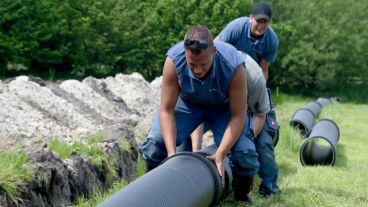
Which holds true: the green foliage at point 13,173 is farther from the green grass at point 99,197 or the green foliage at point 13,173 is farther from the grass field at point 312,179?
the green grass at point 99,197

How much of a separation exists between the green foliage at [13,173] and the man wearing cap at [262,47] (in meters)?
2.25

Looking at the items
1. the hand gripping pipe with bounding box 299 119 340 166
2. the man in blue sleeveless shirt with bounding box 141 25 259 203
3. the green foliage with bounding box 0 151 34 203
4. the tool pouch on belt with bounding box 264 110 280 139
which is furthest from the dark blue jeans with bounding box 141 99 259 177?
the hand gripping pipe with bounding box 299 119 340 166

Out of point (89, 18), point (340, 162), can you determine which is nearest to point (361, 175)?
point (340, 162)

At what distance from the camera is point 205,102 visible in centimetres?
486

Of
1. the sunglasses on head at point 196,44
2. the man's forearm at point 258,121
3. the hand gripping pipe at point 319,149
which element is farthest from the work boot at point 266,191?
the hand gripping pipe at point 319,149

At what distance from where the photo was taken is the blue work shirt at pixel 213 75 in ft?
14.9

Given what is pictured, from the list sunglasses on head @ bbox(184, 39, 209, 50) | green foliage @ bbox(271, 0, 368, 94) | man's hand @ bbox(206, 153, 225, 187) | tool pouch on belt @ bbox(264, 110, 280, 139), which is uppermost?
sunglasses on head @ bbox(184, 39, 209, 50)

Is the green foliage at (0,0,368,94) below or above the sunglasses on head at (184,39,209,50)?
below

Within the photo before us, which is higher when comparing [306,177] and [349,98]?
[306,177]

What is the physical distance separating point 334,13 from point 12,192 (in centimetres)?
1925

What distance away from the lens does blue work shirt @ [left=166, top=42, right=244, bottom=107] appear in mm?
4535

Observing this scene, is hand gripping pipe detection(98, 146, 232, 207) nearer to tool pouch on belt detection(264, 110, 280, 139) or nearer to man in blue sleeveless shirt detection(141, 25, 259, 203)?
man in blue sleeveless shirt detection(141, 25, 259, 203)

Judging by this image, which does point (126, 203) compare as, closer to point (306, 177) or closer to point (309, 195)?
point (309, 195)

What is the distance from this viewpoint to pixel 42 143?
567 centimetres
